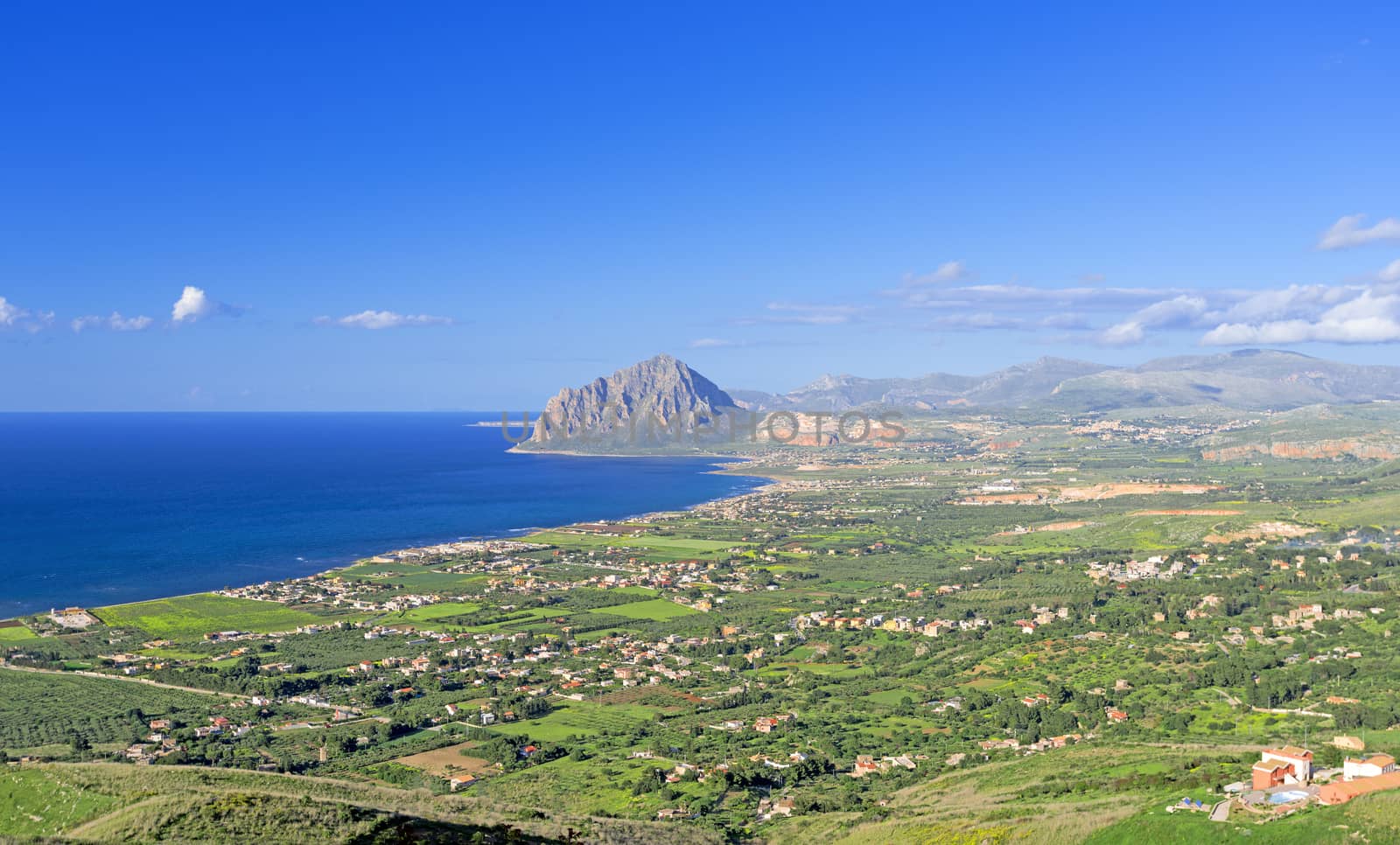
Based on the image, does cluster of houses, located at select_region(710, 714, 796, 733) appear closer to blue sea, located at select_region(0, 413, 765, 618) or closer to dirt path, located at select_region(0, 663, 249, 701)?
dirt path, located at select_region(0, 663, 249, 701)

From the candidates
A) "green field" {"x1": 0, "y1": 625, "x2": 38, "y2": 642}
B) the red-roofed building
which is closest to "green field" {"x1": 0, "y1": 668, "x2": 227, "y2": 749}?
"green field" {"x1": 0, "y1": 625, "x2": 38, "y2": 642}

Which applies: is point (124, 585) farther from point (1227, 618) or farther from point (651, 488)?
point (651, 488)

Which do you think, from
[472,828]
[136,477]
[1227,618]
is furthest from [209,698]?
[136,477]

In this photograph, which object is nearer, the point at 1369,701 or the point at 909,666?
the point at 1369,701

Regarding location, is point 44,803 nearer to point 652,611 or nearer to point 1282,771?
point 1282,771

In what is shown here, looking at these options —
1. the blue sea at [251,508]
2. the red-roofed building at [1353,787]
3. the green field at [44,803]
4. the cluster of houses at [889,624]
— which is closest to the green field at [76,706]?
the green field at [44,803]

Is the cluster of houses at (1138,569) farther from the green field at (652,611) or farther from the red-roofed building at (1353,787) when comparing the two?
the red-roofed building at (1353,787)
